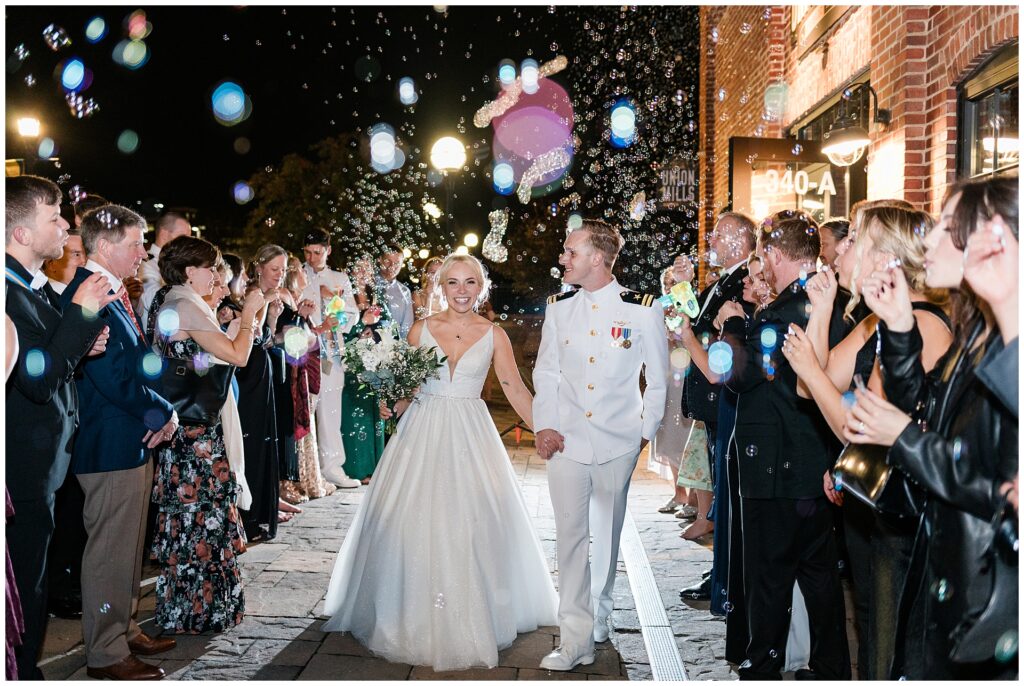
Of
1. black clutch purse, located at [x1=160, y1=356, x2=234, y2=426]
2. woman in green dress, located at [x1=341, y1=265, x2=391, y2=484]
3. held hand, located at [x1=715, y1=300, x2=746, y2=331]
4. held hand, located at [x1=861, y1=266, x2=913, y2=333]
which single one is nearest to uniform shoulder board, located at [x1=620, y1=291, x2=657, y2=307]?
held hand, located at [x1=715, y1=300, x2=746, y2=331]

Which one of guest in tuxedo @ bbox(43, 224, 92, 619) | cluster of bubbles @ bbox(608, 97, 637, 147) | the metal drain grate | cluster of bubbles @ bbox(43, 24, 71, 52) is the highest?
cluster of bubbles @ bbox(608, 97, 637, 147)

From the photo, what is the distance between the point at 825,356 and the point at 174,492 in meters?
3.76

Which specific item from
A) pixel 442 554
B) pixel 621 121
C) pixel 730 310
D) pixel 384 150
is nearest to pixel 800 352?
pixel 730 310

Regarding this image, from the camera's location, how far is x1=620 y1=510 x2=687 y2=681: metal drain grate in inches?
184

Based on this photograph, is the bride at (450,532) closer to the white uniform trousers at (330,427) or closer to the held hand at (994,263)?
the held hand at (994,263)

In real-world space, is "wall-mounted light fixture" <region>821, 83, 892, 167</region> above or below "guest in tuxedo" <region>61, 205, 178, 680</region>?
above

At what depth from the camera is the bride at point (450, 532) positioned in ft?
15.4

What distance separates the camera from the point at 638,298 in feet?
16.1

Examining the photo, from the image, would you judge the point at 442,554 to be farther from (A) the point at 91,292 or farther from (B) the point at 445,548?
(A) the point at 91,292

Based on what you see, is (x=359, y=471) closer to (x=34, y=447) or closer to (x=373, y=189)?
(x=34, y=447)

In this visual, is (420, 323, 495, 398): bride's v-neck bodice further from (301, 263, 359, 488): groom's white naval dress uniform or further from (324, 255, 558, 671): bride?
(301, 263, 359, 488): groom's white naval dress uniform

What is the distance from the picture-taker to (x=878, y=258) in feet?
11.5

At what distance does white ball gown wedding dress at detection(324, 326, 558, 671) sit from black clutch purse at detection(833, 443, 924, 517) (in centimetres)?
243

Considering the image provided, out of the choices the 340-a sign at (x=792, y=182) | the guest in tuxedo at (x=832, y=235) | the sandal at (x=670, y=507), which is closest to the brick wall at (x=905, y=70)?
the 340-a sign at (x=792, y=182)
